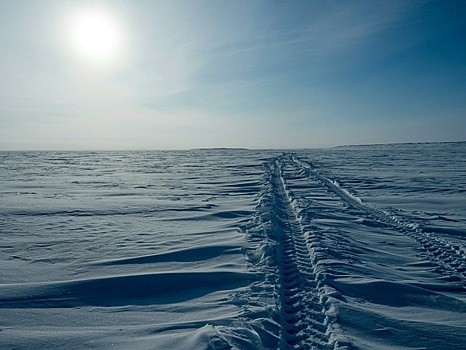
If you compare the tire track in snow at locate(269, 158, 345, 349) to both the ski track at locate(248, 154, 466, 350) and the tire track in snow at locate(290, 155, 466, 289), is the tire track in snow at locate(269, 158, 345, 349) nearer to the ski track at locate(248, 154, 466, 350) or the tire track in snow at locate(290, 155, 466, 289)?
the ski track at locate(248, 154, 466, 350)

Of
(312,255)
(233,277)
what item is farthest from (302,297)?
(312,255)

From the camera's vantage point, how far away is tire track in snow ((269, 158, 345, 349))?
3.16 metres

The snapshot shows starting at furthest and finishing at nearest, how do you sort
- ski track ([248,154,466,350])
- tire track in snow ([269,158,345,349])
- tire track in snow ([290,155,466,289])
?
tire track in snow ([290,155,466,289]), ski track ([248,154,466,350]), tire track in snow ([269,158,345,349])

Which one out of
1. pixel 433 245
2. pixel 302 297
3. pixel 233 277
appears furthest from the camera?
pixel 433 245

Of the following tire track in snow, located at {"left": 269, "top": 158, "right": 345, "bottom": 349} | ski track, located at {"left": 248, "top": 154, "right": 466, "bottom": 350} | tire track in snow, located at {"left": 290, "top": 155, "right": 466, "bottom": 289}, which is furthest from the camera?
tire track in snow, located at {"left": 290, "top": 155, "right": 466, "bottom": 289}

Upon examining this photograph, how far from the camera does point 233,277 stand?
4688 millimetres

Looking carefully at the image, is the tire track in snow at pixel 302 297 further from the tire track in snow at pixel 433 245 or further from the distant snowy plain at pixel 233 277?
the tire track in snow at pixel 433 245

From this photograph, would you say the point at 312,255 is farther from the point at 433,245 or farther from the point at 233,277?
the point at 433,245

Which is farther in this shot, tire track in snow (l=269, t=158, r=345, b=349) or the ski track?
the ski track

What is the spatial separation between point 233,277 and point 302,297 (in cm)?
109

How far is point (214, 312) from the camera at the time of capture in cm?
372

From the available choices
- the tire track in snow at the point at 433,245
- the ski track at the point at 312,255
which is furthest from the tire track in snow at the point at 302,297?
the tire track in snow at the point at 433,245

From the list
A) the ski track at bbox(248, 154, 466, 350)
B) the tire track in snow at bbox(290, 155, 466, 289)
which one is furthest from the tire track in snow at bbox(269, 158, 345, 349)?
the tire track in snow at bbox(290, 155, 466, 289)

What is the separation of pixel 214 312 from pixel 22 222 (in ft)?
20.8
